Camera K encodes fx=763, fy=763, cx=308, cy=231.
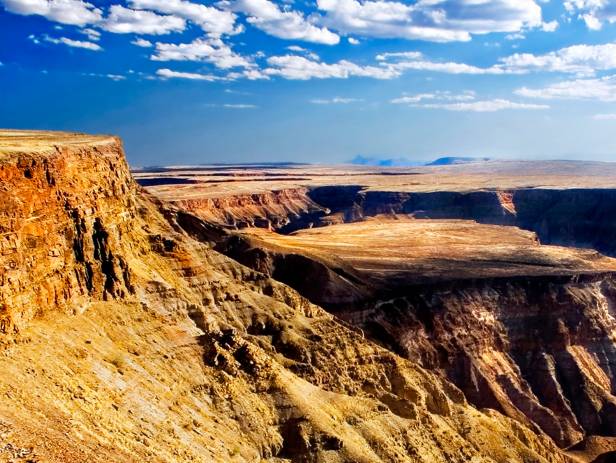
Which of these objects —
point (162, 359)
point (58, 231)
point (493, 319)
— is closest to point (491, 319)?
point (493, 319)

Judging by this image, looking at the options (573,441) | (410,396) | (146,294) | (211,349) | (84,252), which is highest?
(84,252)

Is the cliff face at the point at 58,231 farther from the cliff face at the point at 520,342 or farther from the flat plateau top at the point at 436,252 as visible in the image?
the flat plateau top at the point at 436,252

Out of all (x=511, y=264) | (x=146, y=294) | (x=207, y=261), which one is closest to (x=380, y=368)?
(x=207, y=261)

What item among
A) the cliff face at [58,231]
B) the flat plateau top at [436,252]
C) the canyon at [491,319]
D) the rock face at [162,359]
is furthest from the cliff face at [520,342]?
the cliff face at [58,231]

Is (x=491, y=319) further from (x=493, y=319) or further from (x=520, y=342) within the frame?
(x=520, y=342)

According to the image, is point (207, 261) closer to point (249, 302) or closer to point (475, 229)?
point (249, 302)
